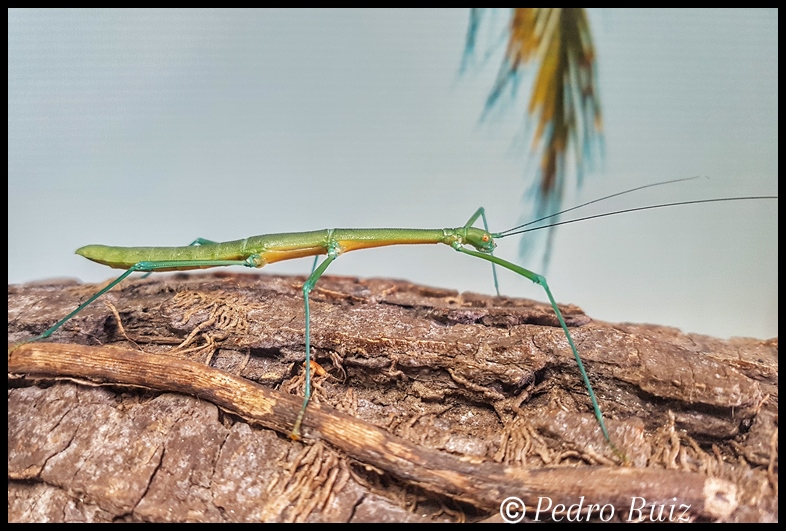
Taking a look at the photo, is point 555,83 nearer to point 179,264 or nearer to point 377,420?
point 377,420

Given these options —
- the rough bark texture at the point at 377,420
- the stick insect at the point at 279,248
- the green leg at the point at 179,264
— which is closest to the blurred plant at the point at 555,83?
the stick insect at the point at 279,248

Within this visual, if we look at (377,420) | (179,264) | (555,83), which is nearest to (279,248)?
(179,264)

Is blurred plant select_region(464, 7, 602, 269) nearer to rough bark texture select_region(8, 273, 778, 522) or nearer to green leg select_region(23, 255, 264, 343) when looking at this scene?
rough bark texture select_region(8, 273, 778, 522)

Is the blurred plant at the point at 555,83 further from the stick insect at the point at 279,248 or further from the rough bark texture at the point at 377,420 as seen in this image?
the rough bark texture at the point at 377,420

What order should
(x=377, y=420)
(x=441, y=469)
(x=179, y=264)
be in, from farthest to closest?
(x=179, y=264) → (x=377, y=420) → (x=441, y=469)

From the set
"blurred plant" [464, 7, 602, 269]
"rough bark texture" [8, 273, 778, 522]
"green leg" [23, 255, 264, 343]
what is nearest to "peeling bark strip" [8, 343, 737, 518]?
"rough bark texture" [8, 273, 778, 522]
